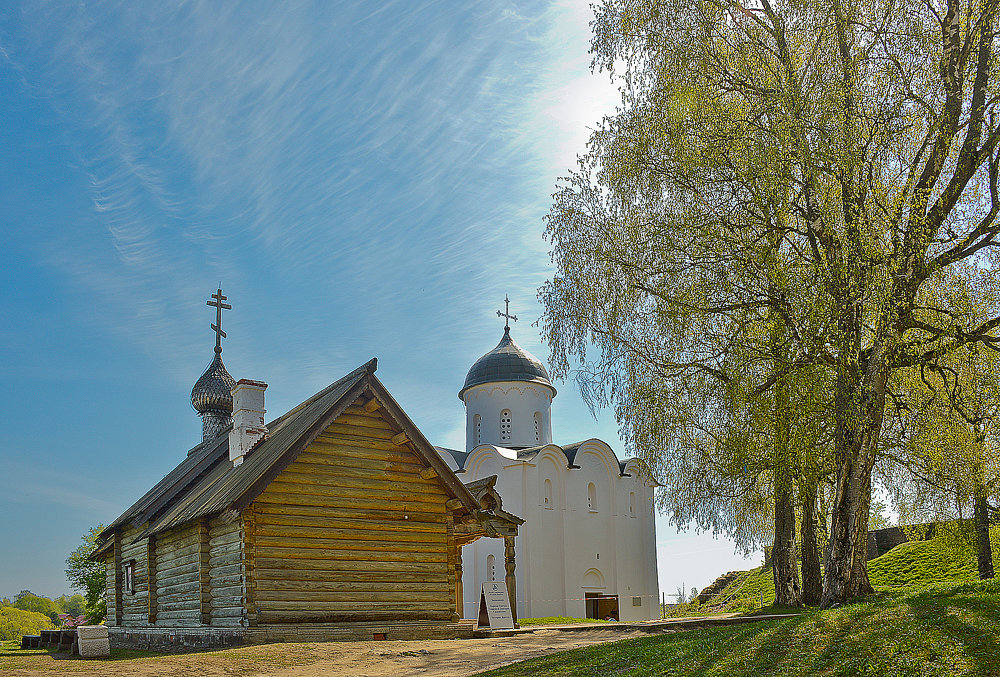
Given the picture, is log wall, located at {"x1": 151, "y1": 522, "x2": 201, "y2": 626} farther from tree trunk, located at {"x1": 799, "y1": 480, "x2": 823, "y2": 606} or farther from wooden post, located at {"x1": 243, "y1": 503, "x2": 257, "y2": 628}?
tree trunk, located at {"x1": 799, "y1": 480, "x2": 823, "y2": 606}

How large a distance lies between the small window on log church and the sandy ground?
29.2 ft

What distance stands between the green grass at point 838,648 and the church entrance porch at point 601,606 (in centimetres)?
2321

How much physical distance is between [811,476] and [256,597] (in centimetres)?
1057

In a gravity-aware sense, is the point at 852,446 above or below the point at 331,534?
above

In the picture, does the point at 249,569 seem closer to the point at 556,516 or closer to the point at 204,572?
the point at 204,572

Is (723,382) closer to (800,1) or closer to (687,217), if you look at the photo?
(687,217)

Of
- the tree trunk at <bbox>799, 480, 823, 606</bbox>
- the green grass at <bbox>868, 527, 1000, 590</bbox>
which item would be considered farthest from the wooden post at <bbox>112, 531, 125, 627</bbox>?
the green grass at <bbox>868, 527, 1000, 590</bbox>

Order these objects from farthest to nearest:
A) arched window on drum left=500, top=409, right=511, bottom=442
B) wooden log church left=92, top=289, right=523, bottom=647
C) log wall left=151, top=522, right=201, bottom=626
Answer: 1. arched window on drum left=500, top=409, right=511, bottom=442
2. log wall left=151, top=522, right=201, bottom=626
3. wooden log church left=92, top=289, right=523, bottom=647

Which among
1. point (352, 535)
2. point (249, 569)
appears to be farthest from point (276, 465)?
point (352, 535)

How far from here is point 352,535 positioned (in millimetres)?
17031

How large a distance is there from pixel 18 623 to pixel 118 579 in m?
13.6

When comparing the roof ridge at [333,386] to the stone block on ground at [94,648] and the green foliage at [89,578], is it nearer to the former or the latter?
the stone block on ground at [94,648]

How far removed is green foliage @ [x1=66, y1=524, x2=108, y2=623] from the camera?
129 feet

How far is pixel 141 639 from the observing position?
21375 mm
